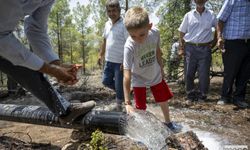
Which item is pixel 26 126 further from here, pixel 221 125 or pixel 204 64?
pixel 204 64

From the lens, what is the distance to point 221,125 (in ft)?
17.8

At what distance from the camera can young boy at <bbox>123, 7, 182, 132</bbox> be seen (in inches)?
158

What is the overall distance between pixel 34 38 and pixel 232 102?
4211 millimetres

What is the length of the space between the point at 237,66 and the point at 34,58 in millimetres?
4445

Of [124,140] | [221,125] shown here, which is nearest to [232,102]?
[221,125]

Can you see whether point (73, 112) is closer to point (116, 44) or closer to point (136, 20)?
point (136, 20)

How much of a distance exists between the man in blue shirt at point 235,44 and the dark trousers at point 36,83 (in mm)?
3711

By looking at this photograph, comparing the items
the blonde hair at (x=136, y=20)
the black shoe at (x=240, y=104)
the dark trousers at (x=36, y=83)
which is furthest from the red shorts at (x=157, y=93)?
the black shoe at (x=240, y=104)

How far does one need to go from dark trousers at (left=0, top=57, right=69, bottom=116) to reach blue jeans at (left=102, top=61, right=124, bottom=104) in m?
2.52

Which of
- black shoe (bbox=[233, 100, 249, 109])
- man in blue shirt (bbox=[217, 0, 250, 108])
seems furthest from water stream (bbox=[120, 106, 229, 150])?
man in blue shirt (bbox=[217, 0, 250, 108])

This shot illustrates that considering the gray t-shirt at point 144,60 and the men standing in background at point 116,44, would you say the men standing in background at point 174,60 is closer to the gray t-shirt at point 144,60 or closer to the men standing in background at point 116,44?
the men standing in background at point 116,44

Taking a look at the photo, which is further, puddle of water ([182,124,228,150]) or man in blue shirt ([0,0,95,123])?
puddle of water ([182,124,228,150])

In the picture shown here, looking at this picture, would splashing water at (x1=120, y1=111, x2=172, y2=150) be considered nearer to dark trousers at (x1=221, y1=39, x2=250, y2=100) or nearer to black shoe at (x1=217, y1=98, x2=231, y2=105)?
black shoe at (x1=217, y1=98, x2=231, y2=105)

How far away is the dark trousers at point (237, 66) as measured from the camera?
653cm
